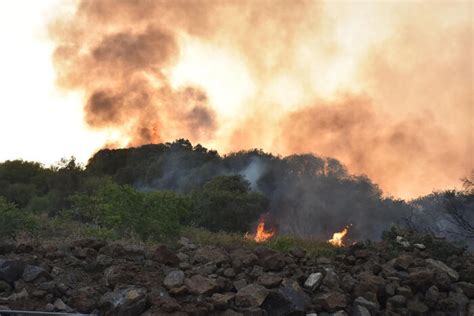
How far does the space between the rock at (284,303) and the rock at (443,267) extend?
4553mm

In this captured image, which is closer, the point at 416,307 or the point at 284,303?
the point at 284,303

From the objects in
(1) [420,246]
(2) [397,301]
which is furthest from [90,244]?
(1) [420,246]

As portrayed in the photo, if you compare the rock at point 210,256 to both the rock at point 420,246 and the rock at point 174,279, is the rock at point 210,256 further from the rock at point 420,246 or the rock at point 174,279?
the rock at point 420,246

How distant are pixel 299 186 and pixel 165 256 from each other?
2821 cm

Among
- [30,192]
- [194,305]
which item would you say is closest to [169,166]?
[30,192]

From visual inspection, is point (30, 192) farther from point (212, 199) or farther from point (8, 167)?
point (212, 199)

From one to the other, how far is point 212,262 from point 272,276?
1432mm

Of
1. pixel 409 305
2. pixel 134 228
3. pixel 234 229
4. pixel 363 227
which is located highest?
pixel 363 227

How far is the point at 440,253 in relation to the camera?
50.8 feet

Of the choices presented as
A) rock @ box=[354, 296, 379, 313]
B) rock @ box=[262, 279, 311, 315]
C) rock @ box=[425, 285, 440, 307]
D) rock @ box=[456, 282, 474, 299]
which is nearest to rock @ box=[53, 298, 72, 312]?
rock @ box=[262, 279, 311, 315]

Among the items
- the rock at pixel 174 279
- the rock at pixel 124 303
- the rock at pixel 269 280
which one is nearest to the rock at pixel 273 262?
the rock at pixel 269 280

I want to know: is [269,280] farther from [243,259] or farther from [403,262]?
[403,262]

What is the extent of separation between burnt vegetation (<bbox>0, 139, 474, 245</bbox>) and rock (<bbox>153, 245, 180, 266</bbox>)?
Answer: 4.36 metres

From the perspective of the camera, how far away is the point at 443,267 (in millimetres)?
14078
